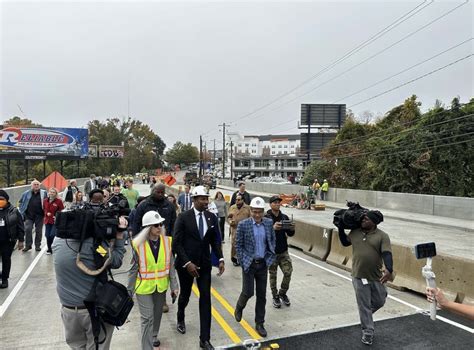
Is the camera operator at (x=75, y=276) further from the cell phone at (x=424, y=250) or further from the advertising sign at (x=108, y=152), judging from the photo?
the advertising sign at (x=108, y=152)

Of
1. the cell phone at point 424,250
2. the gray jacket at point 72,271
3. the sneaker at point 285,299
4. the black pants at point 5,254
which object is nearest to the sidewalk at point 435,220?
the sneaker at point 285,299

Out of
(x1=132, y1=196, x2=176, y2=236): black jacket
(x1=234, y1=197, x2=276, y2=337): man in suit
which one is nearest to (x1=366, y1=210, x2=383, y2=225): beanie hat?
(x1=234, y1=197, x2=276, y2=337): man in suit

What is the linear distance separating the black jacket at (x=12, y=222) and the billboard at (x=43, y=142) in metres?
32.6

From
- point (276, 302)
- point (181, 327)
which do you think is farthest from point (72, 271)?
point (276, 302)

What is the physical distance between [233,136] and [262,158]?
59.5 meters

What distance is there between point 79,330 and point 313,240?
8291 mm

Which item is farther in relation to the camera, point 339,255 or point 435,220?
point 435,220

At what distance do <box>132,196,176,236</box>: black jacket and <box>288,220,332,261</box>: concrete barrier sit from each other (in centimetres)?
Answer: 482

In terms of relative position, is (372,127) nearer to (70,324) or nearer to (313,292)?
(313,292)

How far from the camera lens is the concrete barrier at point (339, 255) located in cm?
900

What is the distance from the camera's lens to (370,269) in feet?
15.9

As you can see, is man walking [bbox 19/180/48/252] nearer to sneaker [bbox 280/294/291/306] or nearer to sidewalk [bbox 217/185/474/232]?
sneaker [bbox 280/294/291/306]

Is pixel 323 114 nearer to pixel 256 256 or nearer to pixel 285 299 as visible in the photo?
pixel 285 299

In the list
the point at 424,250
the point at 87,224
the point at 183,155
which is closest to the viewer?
the point at 87,224
